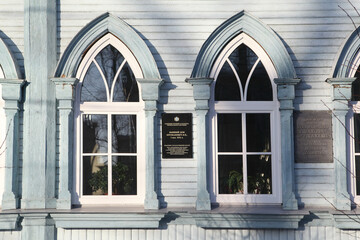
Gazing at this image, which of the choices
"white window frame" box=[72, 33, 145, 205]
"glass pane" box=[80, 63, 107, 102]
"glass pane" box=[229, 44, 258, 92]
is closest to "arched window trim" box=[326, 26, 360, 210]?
"glass pane" box=[229, 44, 258, 92]

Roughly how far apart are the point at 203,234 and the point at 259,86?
215cm

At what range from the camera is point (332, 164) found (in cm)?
696

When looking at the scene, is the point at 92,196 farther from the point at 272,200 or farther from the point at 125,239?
the point at 272,200

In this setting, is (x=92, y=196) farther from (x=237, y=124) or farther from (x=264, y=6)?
(x=264, y=6)

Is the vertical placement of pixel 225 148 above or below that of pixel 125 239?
above

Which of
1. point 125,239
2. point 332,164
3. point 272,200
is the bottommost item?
point 125,239

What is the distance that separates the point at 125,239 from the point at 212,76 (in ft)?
8.15

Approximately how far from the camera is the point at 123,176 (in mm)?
7102

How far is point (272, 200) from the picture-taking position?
7059mm

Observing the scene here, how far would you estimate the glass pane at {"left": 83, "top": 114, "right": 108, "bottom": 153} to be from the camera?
7129mm

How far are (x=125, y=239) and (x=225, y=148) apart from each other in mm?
1815

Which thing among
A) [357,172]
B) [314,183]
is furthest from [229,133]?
[357,172]

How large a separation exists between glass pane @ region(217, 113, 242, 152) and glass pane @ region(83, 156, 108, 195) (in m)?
1.61

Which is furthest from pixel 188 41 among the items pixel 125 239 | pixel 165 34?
pixel 125 239
